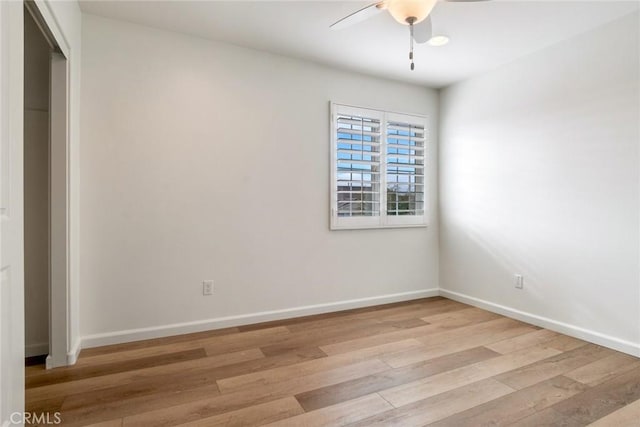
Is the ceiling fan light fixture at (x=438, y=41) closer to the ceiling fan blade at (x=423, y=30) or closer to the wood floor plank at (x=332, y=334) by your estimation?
the ceiling fan blade at (x=423, y=30)

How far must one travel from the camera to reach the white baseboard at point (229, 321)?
2.55 metres

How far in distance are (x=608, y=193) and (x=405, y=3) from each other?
2.15m

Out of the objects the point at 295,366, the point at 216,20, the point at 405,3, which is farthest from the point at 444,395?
the point at 216,20

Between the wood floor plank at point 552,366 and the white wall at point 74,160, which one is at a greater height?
the white wall at point 74,160

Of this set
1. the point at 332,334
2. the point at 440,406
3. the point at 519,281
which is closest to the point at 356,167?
the point at 332,334

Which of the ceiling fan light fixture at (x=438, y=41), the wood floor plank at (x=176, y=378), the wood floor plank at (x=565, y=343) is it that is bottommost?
the wood floor plank at (x=176, y=378)

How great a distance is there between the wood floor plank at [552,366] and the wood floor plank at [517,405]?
58 mm

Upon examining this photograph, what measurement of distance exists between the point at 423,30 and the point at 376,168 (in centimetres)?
167

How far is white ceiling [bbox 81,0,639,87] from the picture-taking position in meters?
2.31

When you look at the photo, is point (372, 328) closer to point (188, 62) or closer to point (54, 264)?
point (54, 264)

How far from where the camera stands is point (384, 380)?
206 centimetres

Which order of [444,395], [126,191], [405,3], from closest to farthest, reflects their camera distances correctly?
[405,3] → [444,395] → [126,191]

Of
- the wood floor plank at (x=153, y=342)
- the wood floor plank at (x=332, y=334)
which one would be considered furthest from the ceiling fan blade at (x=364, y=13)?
the wood floor plank at (x=153, y=342)

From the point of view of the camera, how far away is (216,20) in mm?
2520
